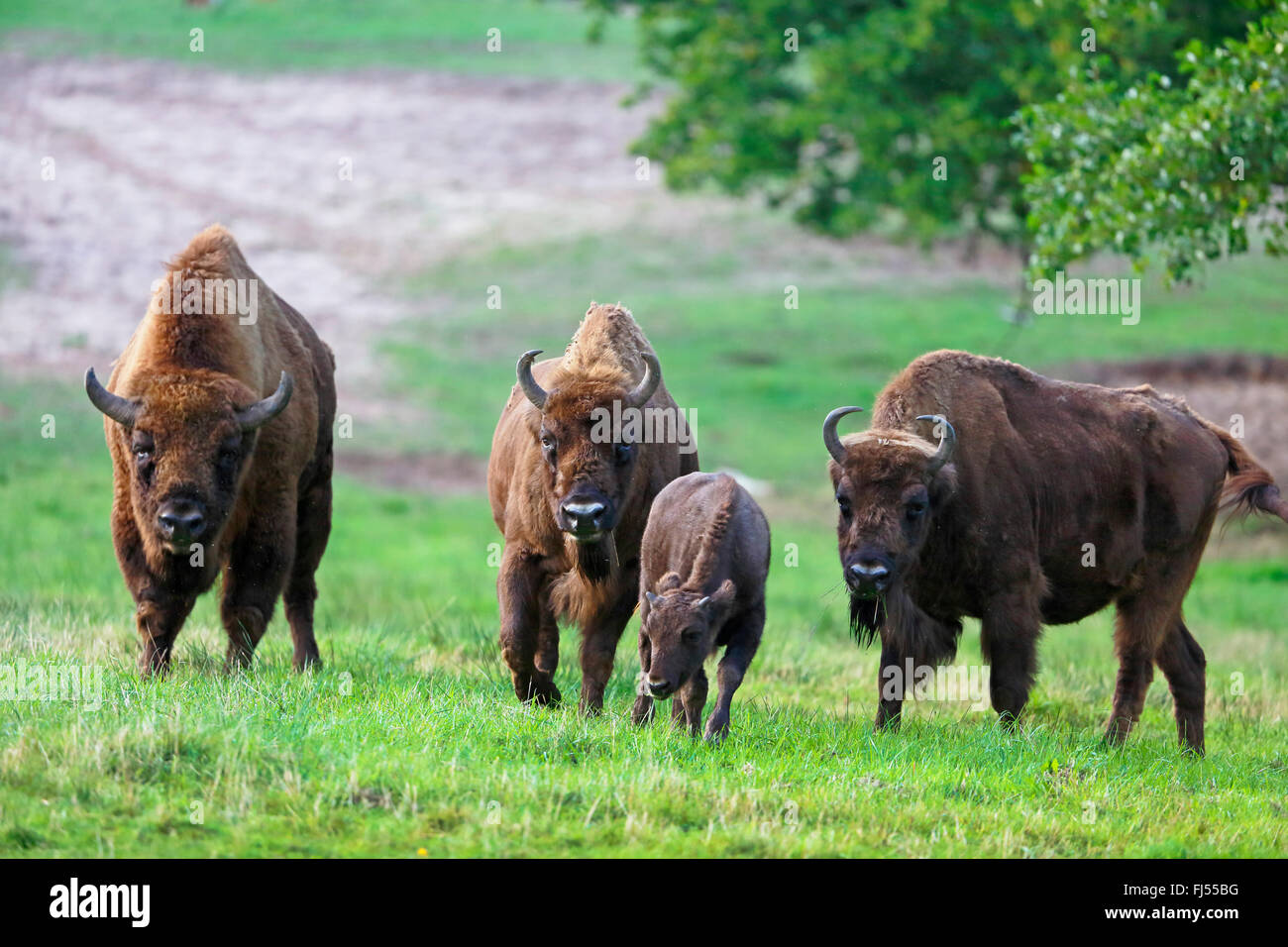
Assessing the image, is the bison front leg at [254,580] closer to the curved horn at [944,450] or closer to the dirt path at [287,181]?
Answer: the curved horn at [944,450]

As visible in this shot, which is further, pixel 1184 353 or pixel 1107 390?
pixel 1184 353

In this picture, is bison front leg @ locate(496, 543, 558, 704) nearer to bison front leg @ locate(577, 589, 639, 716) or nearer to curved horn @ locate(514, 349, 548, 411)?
bison front leg @ locate(577, 589, 639, 716)

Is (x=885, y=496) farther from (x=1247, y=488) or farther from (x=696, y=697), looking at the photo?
(x=1247, y=488)

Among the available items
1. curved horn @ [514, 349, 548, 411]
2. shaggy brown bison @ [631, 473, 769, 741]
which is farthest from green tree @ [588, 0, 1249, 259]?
shaggy brown bison @ [631, 473, 769, 741]

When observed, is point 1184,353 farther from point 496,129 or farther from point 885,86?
point 496,129

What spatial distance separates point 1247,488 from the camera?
9977mm

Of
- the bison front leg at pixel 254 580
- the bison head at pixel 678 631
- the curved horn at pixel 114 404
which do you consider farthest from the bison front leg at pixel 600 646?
the curved horn at pixel 114 404

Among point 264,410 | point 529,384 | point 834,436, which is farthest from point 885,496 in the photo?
point 264,410

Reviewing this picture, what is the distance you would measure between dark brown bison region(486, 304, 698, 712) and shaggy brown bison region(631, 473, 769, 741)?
340 mm

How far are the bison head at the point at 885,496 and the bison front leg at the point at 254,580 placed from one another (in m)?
3.38

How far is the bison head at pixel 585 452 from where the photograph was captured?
792 centimetres
